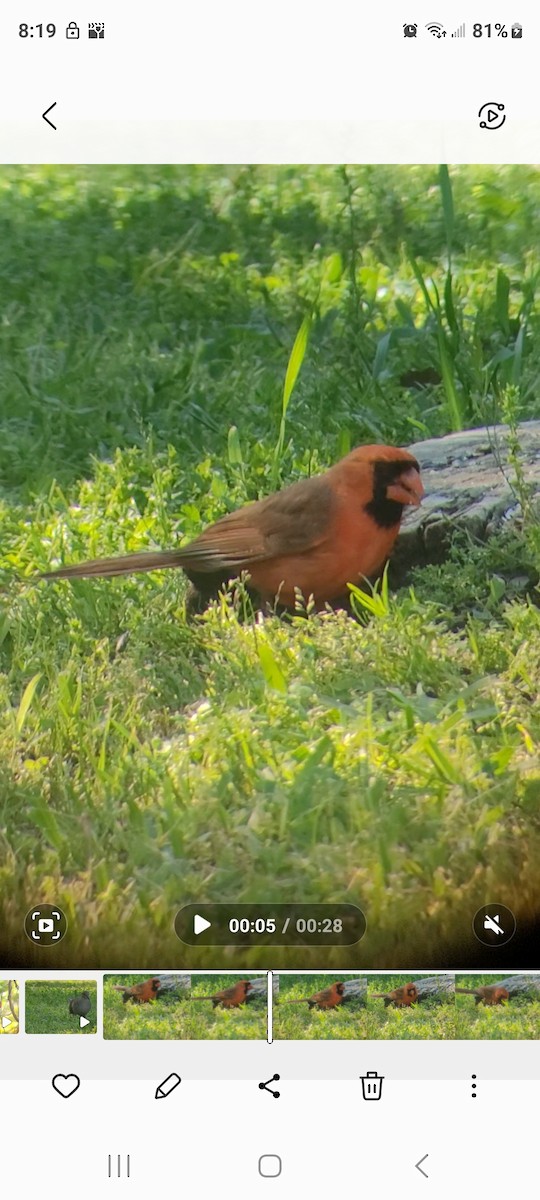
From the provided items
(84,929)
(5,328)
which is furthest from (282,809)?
(5,328)

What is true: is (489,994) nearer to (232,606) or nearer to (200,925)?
(200,925)

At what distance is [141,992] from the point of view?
3.28m

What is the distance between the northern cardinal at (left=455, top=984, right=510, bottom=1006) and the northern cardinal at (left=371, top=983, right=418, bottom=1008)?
0.38 ft

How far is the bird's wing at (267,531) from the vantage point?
3.75 metres

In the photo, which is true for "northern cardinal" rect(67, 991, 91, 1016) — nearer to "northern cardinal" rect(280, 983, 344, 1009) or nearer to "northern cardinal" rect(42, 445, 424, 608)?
"northern cardinal" rect(280, 983, 344, 1009)

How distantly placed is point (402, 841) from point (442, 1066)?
488 mm

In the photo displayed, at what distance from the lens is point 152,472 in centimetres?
399

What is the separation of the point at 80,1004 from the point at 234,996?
13.3 inches

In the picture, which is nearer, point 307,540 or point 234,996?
point 234,996

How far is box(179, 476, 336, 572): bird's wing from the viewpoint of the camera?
3748 millimetres

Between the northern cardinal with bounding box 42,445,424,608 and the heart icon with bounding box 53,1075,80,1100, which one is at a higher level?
the northern cardinal with bounding box 42,445,424,608

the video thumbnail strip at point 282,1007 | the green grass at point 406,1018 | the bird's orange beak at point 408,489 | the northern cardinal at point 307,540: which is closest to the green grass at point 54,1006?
the video thumbnail strip at point 282,1007
